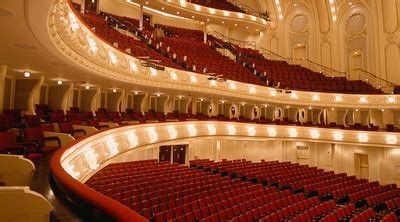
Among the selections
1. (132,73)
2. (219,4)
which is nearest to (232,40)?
(219,4)

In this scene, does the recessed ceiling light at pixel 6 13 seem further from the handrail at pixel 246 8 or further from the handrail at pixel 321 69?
the handrail at pixel 246 8

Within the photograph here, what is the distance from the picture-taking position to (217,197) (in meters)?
5.82

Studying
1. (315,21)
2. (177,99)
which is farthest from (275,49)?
(177,99)

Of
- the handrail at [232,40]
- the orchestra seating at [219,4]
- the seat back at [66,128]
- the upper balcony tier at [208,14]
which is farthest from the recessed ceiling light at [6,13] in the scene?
the handrail at [232,40]

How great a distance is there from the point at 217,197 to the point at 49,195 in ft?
12.9

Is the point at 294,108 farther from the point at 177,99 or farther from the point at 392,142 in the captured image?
the point at 177,99

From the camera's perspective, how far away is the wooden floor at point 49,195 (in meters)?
1.84

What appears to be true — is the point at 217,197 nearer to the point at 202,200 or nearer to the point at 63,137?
the point at 202,200

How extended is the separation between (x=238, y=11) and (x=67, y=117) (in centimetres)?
1521

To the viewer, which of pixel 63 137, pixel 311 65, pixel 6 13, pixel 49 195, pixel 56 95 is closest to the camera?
pixel 49 195

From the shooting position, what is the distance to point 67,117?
7066 mm

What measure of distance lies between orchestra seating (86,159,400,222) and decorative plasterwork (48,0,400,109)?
7.64 feet

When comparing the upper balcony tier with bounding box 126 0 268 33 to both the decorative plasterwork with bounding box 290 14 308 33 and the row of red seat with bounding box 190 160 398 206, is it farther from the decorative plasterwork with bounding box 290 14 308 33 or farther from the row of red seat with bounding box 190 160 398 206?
the row of red seat with bounding box 190 160 398 206

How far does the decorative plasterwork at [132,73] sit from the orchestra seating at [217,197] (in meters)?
2.33
